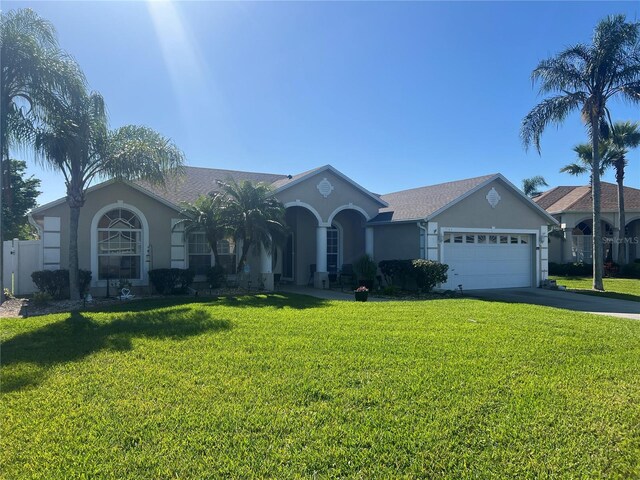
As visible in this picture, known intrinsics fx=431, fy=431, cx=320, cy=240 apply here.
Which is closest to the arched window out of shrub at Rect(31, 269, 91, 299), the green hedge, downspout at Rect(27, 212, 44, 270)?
shrub at Rect(31, 269, 91, 299)

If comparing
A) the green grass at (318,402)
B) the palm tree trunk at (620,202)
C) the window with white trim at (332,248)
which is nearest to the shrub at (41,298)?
the green grass at (318,402)

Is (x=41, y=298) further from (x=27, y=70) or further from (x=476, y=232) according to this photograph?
(x=476, y=232)

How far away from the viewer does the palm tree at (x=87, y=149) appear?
12320mm

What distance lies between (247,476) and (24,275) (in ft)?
51.5

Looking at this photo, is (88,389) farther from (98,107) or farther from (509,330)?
(98,107)

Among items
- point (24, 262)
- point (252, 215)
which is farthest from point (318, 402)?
point (24, 262)

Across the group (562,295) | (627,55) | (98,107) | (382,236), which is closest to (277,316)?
(98,107)

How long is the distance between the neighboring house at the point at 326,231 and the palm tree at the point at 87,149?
154 cm

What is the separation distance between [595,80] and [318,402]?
2032cm

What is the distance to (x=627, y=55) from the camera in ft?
59.6

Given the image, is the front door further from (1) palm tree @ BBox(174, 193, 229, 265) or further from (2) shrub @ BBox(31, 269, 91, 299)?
(2) shrub @ BBox(31, 269, 91, 299)

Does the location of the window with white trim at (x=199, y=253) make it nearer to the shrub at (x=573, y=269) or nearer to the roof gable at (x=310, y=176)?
the roof gable at (x=310, y=176)

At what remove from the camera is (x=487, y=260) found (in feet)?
63.0

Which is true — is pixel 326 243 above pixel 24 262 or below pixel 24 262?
above
